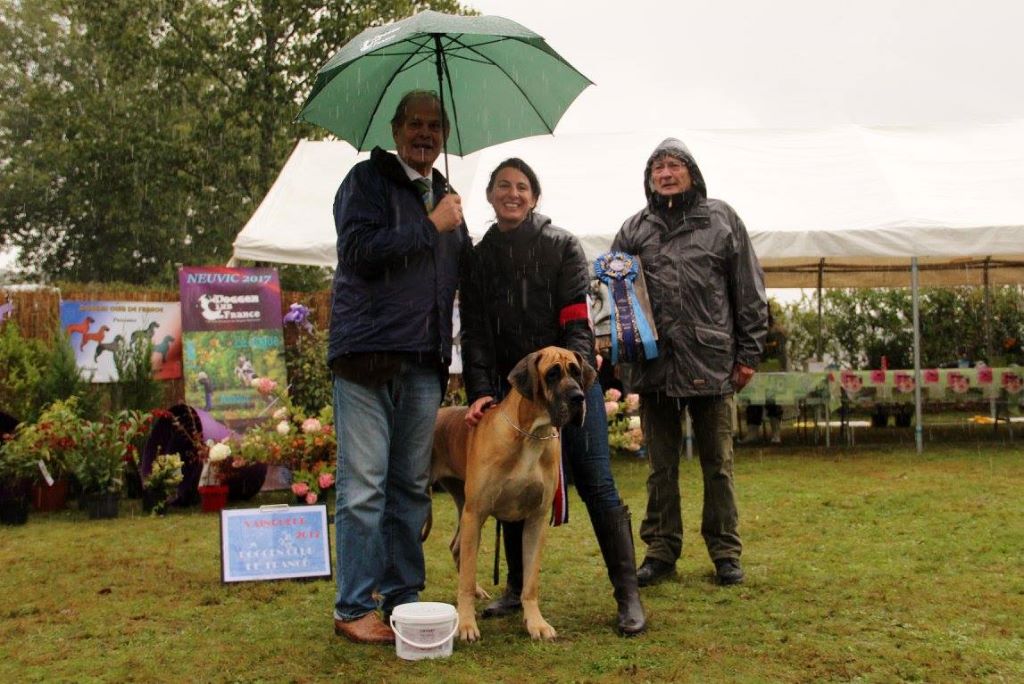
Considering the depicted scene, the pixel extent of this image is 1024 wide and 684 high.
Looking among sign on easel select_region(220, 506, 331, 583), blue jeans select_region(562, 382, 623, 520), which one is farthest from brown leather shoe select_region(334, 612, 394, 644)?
sign on easel select_region(220, 506, 331, 583)

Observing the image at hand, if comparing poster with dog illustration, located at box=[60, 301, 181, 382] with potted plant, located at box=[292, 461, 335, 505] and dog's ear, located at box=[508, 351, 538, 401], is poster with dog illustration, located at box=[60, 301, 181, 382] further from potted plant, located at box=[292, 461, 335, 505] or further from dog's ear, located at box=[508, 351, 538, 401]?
dog's ear, located at box=[508, 351, 538, 401]

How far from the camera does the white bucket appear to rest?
128 inches

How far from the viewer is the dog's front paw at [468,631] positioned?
3469mm

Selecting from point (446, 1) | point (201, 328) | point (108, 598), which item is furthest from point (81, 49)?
point (108, 598)

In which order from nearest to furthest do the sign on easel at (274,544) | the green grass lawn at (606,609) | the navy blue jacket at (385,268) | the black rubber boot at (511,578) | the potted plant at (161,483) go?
the green grass lawn at (606,609) → the navy blue jacket at (385,268) → the black rubber boot at (511,578) → the sign on easel at (274,544) → the potted plant at (161,483)

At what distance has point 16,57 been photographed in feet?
99.9

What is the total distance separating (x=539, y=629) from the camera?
138 inches

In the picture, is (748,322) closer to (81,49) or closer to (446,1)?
(446,1)

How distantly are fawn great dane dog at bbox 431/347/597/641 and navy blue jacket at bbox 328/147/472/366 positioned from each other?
1.22 feet

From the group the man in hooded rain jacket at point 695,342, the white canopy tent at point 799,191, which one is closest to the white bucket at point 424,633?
the man in hooded rain jacket at point 695,342

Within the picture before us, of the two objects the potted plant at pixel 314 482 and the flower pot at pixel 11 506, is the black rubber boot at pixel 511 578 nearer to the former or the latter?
the potted plant at pixel 314 482

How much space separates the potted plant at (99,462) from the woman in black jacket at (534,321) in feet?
14.2

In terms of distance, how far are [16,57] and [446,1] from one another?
53.9 ft

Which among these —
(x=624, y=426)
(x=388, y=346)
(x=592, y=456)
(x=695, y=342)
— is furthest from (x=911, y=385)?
(x=388, y=346)
